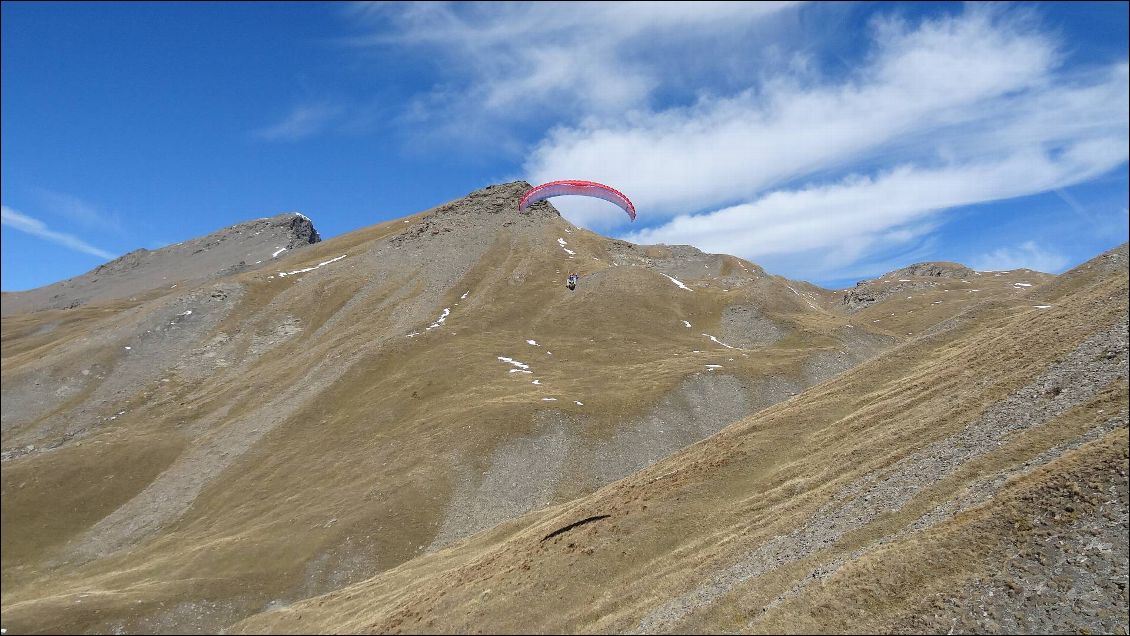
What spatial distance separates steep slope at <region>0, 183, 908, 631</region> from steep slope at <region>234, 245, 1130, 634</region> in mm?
9941

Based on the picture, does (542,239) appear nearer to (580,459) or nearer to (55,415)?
(580,459)

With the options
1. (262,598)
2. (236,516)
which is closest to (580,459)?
(262,598)

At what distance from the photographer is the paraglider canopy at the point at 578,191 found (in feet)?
259

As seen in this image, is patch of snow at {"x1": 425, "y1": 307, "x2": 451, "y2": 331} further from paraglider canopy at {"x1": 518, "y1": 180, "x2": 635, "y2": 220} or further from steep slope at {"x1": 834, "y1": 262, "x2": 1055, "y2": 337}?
steep slope at {"x1": 834, "y1": 262, "x2": 1055, "y2": 337}

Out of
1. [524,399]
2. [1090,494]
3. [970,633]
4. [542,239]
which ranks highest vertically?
[542,239]

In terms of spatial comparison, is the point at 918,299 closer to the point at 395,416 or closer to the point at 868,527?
the point at 395,416

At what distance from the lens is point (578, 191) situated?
259 feet

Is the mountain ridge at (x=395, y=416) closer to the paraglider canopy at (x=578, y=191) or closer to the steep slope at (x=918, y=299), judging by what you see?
the steep slope at (x=918, y=299)

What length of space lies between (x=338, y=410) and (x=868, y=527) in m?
70.9

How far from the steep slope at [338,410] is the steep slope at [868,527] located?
9941 mm

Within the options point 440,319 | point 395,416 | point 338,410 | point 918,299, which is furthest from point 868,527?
point 918,299

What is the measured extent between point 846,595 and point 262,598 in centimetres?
4205

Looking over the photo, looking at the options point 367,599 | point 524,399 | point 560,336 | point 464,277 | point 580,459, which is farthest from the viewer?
point 464,277

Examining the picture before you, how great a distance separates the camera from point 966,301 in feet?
484
